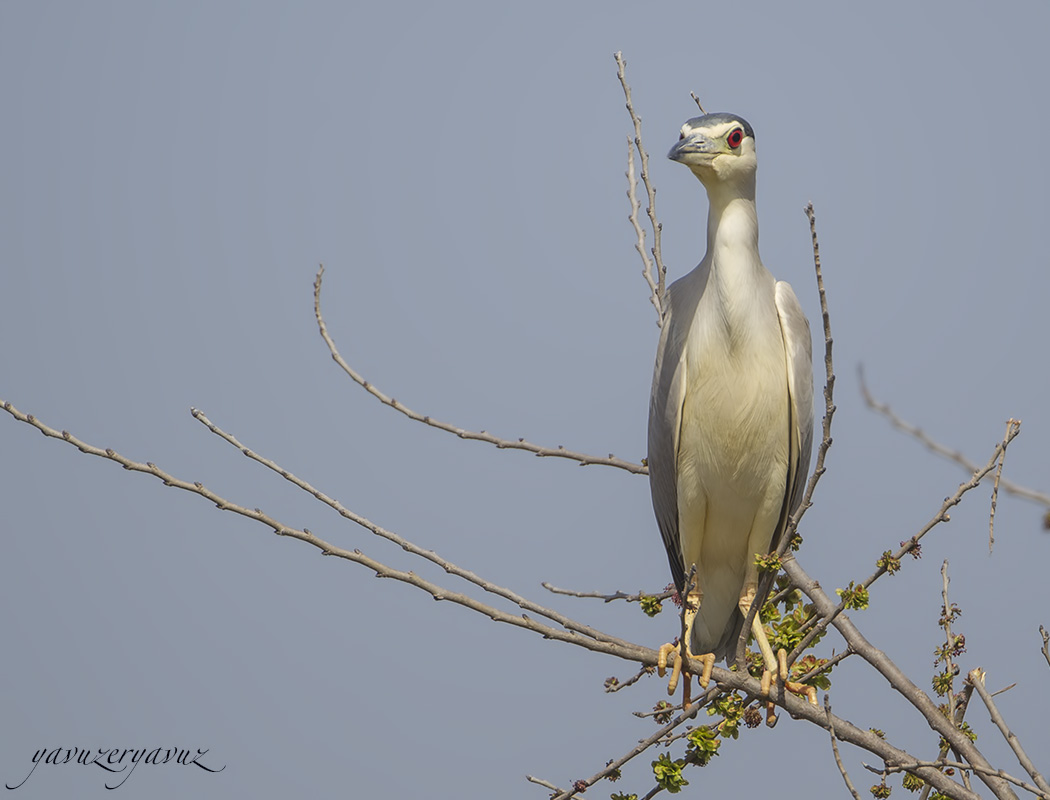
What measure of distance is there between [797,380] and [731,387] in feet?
0.89

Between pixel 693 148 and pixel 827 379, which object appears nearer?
pixel 827 379

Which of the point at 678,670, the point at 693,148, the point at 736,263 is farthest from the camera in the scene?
the point at 736,263

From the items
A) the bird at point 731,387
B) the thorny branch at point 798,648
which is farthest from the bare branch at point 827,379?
the bird at point 731,387

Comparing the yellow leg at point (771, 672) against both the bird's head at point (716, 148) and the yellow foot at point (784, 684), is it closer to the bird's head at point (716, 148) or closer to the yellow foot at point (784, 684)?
the yellow foot at point (784, 684)

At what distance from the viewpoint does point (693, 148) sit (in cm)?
442

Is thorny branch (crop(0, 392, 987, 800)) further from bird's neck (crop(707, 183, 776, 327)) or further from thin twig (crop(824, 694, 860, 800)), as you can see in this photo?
bird's neck (crop(707, 183, 776, 327))

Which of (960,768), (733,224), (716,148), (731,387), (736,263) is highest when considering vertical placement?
(716,148)

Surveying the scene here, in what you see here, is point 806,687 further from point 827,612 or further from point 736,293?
point 736,293

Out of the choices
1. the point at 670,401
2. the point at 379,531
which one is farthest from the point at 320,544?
the point at 670,401

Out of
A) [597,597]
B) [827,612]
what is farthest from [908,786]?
[597,597]

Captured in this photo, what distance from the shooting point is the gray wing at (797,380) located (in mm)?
4633

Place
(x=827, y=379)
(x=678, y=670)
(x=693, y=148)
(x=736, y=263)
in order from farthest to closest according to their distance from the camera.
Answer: (x=736, y=263)
(x=693, y=148)
(x=678, y=670)
(x=827, y=379)

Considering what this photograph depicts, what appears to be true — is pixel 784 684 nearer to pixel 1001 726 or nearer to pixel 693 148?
pixel 1001 726

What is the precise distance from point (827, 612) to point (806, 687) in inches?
11.4
